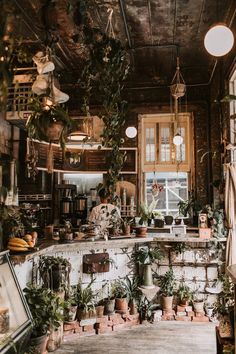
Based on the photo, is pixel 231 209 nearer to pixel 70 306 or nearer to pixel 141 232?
pixel 141 232

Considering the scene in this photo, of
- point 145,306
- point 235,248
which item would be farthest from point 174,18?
point 145,306

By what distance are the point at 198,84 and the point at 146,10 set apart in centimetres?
295

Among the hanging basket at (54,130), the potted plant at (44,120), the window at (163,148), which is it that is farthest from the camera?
the window at (163,148)

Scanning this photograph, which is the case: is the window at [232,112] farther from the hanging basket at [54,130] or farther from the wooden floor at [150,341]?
the hanging basket at [54,130]

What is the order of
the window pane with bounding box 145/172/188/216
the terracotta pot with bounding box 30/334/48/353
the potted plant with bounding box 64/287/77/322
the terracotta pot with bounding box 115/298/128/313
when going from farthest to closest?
the window pane with bounding box 145/172/188/216, the terracotta pot with bounding box 115/298/128/313, the potted plant with bounding box 64/287/77/322, the terracotta pot with bounding box 30/334/48/353

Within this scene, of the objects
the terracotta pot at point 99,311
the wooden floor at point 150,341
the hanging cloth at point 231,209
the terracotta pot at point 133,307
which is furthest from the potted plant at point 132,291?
the hanging cloth at point 231,209

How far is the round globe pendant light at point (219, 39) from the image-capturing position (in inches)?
150

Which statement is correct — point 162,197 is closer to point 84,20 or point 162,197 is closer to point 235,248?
point 235,248

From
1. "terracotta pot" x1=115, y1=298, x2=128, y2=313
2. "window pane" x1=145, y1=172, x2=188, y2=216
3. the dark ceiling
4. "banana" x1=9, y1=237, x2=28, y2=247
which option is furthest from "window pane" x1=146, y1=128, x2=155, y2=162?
"banana" x1=9, y1=237, x2=28, y2=247

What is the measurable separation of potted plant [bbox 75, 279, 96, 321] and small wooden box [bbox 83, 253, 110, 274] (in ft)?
0.86

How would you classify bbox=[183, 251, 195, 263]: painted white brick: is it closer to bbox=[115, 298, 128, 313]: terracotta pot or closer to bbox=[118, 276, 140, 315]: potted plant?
bbox=[118, 276, 140, 315]: potted plant

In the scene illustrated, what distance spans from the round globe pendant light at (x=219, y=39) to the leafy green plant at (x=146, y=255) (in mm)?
3475

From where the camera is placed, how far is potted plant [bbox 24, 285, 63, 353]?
12.1 ft

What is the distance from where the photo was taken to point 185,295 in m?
6.06
